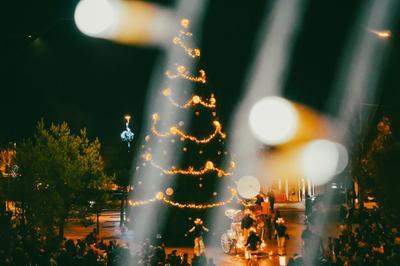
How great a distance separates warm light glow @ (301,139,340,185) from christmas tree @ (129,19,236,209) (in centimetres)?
2357

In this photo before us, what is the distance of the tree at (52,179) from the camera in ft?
56.0

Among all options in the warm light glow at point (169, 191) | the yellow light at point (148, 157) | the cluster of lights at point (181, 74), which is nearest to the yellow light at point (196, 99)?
the cluster of lights at point (181, 74)

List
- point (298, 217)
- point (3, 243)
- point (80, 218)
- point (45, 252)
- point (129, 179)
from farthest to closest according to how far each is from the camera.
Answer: point (298, 217)
point (129, 179)
point (80, 218)
point (3, 243)
point (45, 252)

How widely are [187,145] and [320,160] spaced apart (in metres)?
27.3

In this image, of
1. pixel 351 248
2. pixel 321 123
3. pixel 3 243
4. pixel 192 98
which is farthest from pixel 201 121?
pixel 321 123

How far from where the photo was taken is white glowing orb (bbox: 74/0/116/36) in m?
7.88

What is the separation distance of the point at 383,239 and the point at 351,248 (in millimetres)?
1394

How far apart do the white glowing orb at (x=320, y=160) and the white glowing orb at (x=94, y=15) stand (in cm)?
3846

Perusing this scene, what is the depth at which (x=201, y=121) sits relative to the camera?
23984mm

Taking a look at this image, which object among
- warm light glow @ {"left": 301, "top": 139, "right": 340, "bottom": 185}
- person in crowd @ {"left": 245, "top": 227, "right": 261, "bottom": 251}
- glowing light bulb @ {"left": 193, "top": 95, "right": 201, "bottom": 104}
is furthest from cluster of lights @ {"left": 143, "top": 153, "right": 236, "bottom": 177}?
warm light glow @ {"left": 301, "top": 139, "right": 340, "bottom": 185}

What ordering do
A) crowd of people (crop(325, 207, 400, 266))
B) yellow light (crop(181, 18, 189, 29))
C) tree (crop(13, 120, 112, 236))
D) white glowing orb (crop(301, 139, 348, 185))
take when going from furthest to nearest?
1. white glowing orb (crop(301, 139, 348, 185))
2. yellow light (crop(181, 18, 189, 29))
3. tree (crop(13, 120, 112, 236))
4. crowd of people (crop(325, 207, 400, 266))

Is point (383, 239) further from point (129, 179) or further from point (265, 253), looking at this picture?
point (129, 179)

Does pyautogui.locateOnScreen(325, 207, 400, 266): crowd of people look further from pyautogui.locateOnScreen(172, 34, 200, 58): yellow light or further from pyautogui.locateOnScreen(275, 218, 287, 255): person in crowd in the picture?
pyautogui.locateOnScreen(172, 34, 200, 58): yellow light

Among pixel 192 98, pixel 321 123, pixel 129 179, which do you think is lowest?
pixel 129 179
